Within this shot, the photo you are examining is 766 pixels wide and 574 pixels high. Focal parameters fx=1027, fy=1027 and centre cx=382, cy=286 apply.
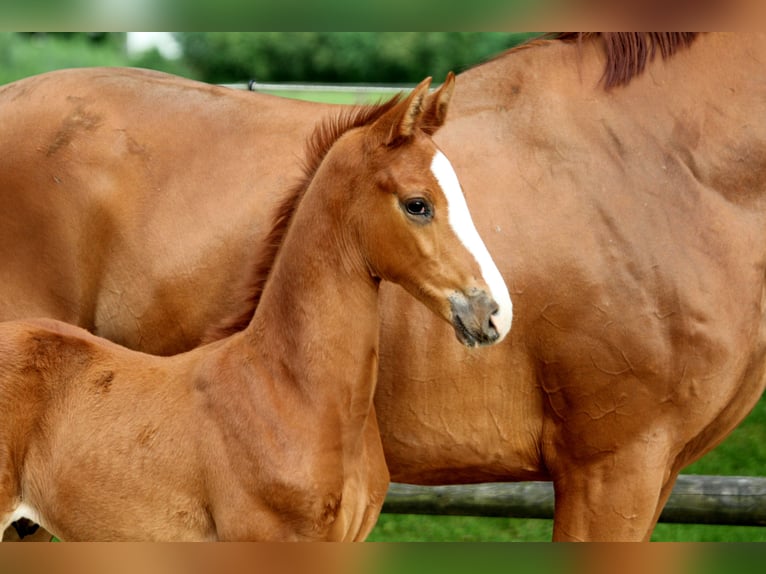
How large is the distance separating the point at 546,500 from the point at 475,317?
251 cm

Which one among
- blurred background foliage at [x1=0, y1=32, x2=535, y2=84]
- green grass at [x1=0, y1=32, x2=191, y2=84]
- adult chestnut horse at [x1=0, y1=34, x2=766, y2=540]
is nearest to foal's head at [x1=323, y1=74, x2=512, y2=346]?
adult chestnut horse at [x1=0, y1=34, x2=766, y2=540]

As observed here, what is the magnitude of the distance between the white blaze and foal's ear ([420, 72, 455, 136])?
0.16 meters

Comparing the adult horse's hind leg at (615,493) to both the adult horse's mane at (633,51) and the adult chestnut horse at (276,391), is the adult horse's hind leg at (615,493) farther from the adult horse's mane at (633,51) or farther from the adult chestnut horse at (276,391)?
the adult horse's mane at (633,51)

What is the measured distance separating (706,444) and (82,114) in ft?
7.67

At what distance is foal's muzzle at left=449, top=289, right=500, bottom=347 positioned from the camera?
255 cm

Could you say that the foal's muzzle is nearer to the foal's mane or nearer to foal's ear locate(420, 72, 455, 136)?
foal's ear locate(420, 72, 455, 136)

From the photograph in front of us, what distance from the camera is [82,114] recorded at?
11.6 ft

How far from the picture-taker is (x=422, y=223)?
2.63m

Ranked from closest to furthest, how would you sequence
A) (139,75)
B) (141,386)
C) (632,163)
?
(141,386) < (632,163) < (139,75)

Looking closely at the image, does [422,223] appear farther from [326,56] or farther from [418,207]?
[326,56]

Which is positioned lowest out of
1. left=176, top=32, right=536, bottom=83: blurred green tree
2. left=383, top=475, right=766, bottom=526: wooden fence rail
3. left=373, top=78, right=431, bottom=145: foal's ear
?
left=176, top=32, right=536, bottom=83: blurred green tree

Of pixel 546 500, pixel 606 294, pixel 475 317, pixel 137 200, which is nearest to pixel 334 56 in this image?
pixel 546 500
